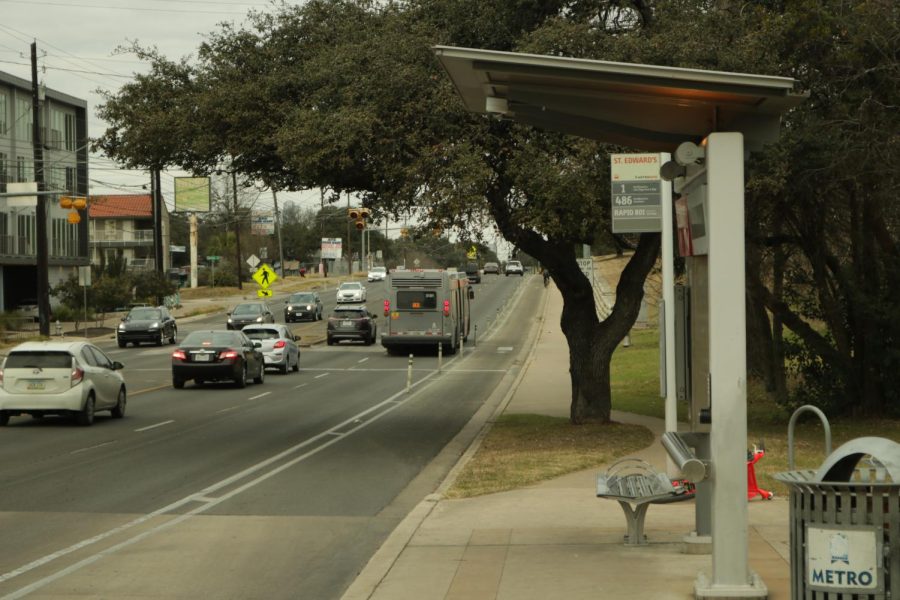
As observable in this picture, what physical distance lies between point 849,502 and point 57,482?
11082 mm

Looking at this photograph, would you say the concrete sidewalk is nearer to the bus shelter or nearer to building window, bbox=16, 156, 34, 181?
the bus shelter

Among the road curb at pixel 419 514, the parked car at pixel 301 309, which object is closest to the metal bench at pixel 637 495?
the road curb at pixel 419 514

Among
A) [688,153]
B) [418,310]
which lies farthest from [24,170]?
[688,153]

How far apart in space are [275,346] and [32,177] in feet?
120

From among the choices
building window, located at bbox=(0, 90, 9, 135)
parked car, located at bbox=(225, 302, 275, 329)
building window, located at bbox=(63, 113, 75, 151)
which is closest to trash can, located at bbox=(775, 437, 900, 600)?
parked car, located at bbox=(225, 302, 275, 329)

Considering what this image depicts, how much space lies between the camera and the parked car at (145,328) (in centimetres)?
5003

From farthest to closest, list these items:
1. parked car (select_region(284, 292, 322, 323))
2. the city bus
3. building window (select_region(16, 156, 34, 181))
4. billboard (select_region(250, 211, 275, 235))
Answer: billboard (select_region(250, 211, 275, 235))
building window (select_region(16, 156, 34, 181))
parked car (select_region(284, 292, 322, 323))
the city bus

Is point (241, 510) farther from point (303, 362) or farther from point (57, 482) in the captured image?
point (303, 362)

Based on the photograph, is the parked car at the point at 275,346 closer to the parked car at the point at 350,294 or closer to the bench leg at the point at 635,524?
the bench leg at the point at 635,524

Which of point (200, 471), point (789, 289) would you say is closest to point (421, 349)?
point (789, 289)

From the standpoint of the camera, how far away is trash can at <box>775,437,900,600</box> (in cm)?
600

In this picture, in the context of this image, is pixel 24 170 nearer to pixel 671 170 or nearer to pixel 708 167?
pixel 671 170

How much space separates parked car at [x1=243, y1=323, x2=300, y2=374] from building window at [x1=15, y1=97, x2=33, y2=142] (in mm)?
36840

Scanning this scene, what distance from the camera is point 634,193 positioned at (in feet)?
48.2
